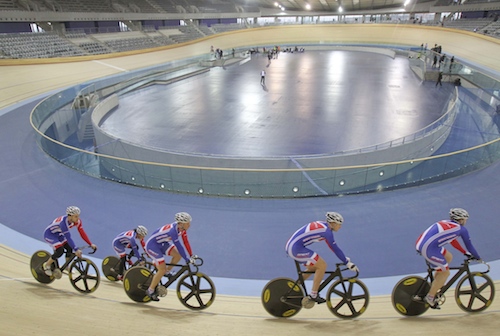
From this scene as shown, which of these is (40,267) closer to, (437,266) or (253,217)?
(253,217)

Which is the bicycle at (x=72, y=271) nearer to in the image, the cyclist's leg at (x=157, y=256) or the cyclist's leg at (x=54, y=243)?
the cyclist's leg at (x=54, y=243)

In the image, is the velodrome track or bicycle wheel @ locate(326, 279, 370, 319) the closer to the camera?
the velodrome track

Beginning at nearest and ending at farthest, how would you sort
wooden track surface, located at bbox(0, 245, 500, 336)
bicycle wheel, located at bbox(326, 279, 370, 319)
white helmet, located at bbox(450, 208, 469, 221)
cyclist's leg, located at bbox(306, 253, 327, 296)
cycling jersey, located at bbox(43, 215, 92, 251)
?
white helmet, located at bbox(450, 208, 469, 221), wooden track surface, located at bbox(0, 245, 500, 336), cyclist's leg, located at bbox(306, 253, 327, 296), bicycle wheel, located at bbox(326, 279, 370, 319), cycling jersey, located at bbox(43, 215, 92, 251)

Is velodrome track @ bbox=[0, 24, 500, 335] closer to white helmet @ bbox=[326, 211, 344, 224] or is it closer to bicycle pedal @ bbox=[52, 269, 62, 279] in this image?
bicycle pedal @ bbox=[52, 269, 62, 279]

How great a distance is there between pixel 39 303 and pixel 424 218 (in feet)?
17.8

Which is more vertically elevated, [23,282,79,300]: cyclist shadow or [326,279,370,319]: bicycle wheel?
[326,279,370,319]: bicycle wheel

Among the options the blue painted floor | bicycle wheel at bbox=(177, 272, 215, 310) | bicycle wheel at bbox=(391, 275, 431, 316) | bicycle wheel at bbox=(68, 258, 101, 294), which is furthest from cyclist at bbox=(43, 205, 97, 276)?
bicycle wheel at bbox=(391, 275, 431, 316)

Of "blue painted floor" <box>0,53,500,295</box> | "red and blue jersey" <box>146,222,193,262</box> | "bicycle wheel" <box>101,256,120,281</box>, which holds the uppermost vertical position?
"red and blue jersey" <box>146,222,193,262</box>

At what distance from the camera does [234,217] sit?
5.73m

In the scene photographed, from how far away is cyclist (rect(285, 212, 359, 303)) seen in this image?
9.24 feet

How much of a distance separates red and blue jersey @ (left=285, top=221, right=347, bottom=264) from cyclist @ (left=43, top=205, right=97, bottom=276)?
219 cm

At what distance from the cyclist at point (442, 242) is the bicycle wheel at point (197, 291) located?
2026 mm

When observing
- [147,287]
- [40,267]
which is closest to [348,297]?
[147,287]

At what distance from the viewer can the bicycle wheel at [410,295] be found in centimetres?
308
